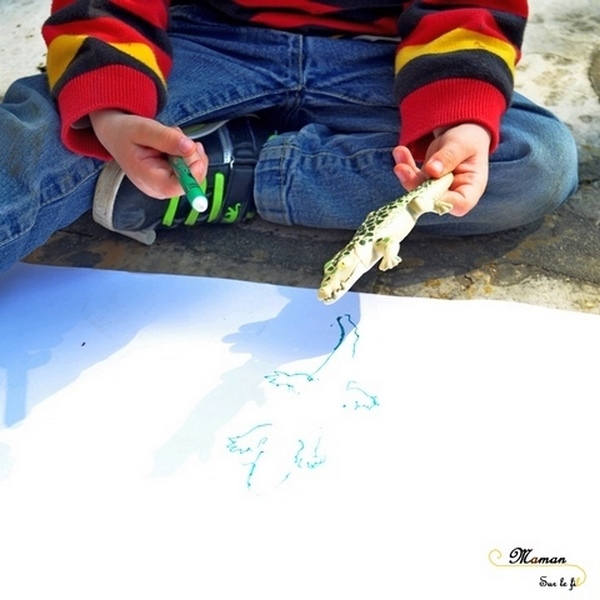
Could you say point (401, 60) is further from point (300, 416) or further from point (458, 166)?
point (300, 416)

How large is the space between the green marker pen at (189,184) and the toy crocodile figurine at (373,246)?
115mm

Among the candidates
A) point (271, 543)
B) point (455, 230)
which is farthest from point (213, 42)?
point (271, 543)

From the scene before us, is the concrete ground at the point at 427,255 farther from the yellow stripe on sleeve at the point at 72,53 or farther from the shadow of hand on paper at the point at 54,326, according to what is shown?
the yellow stripe on sleeve at the point at 72,53

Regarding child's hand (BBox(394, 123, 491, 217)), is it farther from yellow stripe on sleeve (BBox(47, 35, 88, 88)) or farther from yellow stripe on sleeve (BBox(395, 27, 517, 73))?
yellow stripe on sleeve (BBox(47, 35, 88, 88))

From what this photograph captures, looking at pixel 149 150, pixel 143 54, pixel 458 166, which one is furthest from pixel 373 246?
pixel 143 54

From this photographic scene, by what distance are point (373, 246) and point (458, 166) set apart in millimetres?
143

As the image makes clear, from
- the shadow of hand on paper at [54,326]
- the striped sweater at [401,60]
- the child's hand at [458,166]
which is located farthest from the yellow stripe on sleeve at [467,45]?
the shadow of hand on paper at [54,326]

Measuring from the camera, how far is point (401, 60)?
0.79 meters

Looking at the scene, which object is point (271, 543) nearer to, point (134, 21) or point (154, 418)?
point (154, 418)

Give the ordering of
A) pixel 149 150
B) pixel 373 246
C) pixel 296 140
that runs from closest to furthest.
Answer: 1. pixel 373 246
2. pixel 149 150
3. pixel 296 140

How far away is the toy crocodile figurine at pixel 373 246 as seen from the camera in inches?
21.7

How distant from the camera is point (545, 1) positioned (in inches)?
46.3

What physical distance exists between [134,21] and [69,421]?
1.34 feet

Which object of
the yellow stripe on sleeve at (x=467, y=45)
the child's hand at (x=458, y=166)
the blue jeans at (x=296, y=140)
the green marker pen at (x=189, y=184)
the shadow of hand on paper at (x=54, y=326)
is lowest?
the shadow of hand on paper at (x=54, y=326)
